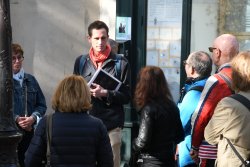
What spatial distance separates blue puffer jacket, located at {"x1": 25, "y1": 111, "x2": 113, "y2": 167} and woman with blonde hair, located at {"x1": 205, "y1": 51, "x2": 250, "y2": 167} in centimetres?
90

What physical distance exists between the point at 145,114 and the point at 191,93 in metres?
0.61

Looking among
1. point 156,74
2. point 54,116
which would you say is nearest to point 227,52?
point 156,74

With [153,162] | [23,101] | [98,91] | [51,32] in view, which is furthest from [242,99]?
[51,32]

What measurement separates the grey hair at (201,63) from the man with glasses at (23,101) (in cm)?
167

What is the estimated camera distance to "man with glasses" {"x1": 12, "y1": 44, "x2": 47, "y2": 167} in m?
6.52

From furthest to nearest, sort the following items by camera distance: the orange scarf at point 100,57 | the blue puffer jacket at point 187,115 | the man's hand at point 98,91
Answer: the orange scarf at point 100,57 < the man's hand at point 98,91 < the blue puffer jacket at point 187,115

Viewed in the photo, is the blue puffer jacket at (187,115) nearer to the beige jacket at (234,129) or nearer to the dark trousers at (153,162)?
the dark trousers at (153,162)

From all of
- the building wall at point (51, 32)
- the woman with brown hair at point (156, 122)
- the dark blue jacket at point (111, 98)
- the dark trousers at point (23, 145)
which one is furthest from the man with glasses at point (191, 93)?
the building wall at point (51, 32)

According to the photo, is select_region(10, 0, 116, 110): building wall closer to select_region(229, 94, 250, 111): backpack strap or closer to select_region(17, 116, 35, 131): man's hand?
select_region(17, 116, 35, 131): man's hand

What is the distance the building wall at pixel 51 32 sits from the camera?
28.3ft

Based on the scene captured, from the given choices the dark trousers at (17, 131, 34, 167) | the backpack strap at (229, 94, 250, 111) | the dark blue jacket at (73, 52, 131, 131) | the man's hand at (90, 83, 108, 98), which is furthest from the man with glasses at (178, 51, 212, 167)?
the dark trousers at (17, 131, 34, 167)

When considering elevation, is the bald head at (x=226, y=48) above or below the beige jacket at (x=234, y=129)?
above

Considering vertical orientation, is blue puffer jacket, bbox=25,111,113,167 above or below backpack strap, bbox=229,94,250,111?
below

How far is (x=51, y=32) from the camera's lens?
8695 mm
